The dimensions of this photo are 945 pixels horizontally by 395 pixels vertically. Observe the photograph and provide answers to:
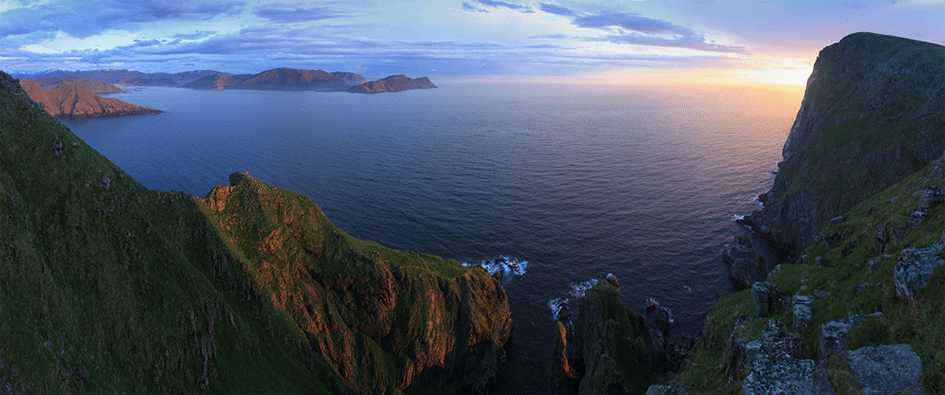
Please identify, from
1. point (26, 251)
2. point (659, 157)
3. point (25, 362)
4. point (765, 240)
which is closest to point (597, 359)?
point (25, 362)

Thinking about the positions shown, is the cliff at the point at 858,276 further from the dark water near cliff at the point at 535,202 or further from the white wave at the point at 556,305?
the white wave at the point at 556,305

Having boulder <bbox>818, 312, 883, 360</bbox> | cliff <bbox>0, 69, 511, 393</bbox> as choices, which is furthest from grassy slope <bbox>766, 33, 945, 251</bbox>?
cliff <bbox>0, 69, 511, 393</bbox>

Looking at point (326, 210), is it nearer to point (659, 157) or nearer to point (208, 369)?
point (208, 369)

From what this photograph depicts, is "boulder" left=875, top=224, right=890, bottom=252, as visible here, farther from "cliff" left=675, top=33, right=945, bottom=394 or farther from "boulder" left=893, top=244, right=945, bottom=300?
"boulder" left=893, top=244, right=945, bottom=300

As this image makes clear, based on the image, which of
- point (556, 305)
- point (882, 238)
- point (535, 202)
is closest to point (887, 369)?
point (882, 238)

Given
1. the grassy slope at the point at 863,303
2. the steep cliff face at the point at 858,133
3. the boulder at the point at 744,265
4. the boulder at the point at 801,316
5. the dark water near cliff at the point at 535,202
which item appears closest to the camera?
the grassy slope at the point at 863,303

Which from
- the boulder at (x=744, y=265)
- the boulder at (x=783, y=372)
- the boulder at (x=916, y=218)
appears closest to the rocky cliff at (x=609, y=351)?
the boulder at (x=744, y=265)

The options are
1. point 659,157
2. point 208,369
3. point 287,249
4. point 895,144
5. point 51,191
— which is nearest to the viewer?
point 51,191
